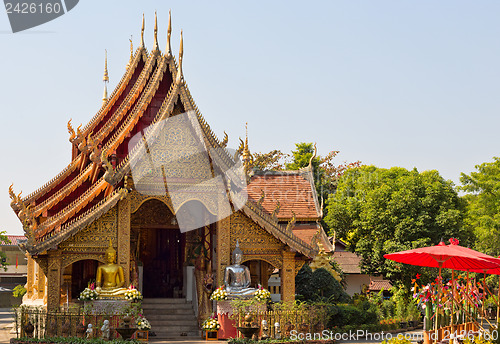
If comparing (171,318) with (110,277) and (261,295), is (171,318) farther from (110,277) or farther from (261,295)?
(261,295)

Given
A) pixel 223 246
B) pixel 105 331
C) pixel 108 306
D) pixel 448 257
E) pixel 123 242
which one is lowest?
pixel 105 331

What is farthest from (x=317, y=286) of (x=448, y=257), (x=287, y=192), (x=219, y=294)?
(x=448, y=257)

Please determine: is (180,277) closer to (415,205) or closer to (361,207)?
(415,205)

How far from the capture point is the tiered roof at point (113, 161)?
16.7 m

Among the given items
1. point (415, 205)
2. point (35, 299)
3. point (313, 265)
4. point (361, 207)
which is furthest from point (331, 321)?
point (361, 207)

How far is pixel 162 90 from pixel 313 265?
26.9ft

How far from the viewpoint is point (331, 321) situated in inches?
787

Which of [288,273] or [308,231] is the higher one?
[308,231]

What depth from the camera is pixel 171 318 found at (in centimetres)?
1912

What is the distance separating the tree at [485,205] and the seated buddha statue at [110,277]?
887 inches

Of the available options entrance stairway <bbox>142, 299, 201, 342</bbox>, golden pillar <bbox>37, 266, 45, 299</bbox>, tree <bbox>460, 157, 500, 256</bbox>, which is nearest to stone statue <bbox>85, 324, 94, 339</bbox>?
entrance stairway <bbox>142, 299, 201, 342</bbox>

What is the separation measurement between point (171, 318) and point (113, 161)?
484 cm

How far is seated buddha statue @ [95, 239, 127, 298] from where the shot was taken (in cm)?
1642

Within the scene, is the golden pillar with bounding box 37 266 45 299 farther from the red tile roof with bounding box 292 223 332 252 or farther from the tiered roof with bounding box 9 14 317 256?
the red tile roof with bounding box 292 223 332 252
